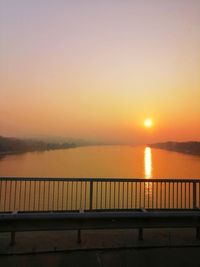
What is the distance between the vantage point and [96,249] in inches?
202

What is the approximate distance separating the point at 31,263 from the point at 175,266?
239 cm

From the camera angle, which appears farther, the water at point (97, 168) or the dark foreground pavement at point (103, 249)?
the water at point (97, 168)

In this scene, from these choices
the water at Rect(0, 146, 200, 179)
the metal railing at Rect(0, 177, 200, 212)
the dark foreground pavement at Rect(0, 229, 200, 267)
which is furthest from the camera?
the water at Rect(0, 146, 200, 179)

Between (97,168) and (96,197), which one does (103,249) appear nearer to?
(96,197)

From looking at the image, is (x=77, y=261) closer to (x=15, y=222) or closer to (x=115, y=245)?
(x=115, y=245)

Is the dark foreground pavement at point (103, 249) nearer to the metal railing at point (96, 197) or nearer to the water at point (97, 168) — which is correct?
the metal railing at point (96, 197)

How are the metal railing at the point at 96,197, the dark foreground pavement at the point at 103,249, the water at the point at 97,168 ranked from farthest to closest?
the water at the point at 97,168
the metal railing at the point at 96,197
the dark foreground pavement at the point at 103,249

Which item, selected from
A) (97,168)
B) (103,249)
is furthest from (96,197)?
(97,168)

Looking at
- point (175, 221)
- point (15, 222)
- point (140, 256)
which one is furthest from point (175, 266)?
point (15, 222)

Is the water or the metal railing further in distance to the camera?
the water

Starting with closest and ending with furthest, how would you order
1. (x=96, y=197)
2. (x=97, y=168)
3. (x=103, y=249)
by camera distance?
(x=103, y=249)
(x=96, y=197)
(x=97, y=168)

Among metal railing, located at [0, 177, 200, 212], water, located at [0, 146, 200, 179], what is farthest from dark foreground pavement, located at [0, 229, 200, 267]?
water, located at [0, 146, 200, 179]

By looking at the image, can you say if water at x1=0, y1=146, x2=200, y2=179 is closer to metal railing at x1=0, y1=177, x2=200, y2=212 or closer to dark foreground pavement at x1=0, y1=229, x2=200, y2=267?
metal railing at x1=0, y1=177, x2=200, y2=212

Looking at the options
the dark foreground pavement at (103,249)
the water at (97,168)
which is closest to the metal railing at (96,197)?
the dark foreground pavement at (103,249)
